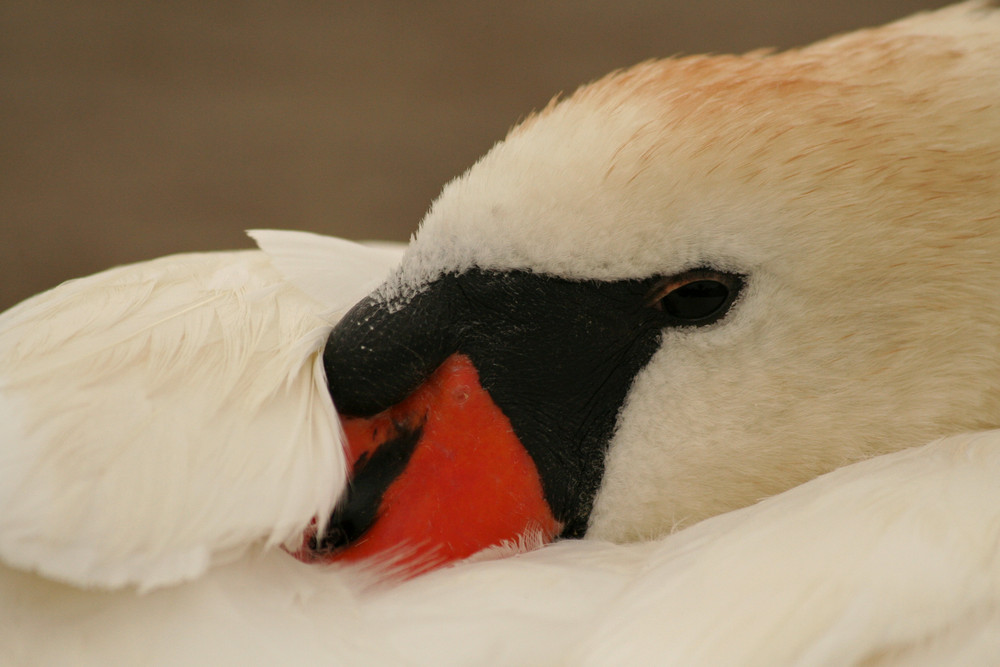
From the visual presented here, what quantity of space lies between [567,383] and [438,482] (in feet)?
0.52

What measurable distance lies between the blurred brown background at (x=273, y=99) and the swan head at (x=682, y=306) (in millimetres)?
2095

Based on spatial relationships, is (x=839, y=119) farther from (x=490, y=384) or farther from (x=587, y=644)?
(x=587, y=644)

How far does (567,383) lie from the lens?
3.47 ft

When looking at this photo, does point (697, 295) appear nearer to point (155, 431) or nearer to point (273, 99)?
point (155, 431)

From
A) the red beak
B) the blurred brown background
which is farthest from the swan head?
the blurred brown background

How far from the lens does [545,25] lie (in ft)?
11.9

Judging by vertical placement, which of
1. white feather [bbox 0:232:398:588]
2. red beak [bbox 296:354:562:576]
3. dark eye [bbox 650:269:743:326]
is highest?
dark eye [bbox 650:269:743:326]

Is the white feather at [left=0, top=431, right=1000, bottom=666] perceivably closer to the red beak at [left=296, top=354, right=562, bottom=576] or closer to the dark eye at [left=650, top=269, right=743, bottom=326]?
the red beak at [left=296, top=354, right=562, bottom=576]

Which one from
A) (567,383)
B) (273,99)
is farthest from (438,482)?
(273,99)

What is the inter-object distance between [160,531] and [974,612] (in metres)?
0.58

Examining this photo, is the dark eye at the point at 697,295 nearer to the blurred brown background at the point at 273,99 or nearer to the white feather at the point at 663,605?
the white feather at the point at 663,605

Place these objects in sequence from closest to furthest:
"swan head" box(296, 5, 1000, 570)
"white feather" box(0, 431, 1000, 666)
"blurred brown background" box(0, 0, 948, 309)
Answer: "white feather" box(0, 431, 1000, 666)
"swan head" box(296, 5, 1000, 570)
"blurred brown background" box(0, 0, 948, 309)

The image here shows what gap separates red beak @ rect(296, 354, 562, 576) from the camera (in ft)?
3.26

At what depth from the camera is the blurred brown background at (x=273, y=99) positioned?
3.07 meters
